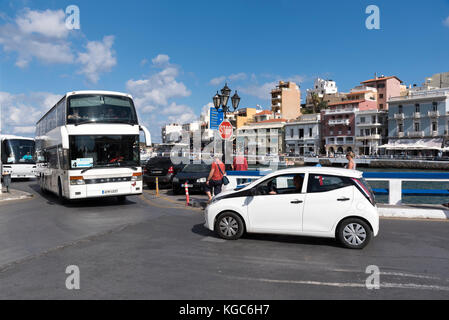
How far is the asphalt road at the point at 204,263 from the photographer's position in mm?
4801

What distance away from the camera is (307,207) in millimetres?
7086

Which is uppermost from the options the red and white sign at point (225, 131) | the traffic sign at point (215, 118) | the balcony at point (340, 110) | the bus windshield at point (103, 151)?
the balcony at point (340, 110)

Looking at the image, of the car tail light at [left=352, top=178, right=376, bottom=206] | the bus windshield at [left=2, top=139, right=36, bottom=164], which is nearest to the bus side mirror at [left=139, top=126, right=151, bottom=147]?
the car tail light at [left=352, top=178, right=376, bottom=206]

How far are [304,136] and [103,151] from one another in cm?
7572

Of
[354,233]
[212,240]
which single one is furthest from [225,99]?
[354,233]

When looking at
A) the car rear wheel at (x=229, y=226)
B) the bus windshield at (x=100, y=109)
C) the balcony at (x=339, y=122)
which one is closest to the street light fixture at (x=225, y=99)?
the bus windshield at (x=100, y=109)

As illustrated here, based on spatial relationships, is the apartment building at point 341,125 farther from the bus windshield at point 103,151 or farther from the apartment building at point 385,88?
the bus windshield at point 103,151

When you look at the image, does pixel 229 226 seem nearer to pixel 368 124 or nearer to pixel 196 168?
pixel 196 168

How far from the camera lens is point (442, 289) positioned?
4883mm

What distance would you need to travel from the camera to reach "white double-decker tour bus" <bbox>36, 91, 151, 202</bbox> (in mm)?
12297

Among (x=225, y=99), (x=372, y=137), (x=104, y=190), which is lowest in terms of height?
(x=104, y=190)

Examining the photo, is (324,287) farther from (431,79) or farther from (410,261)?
(431,79)

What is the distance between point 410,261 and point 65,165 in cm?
1120

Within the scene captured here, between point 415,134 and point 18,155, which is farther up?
point 415,134
